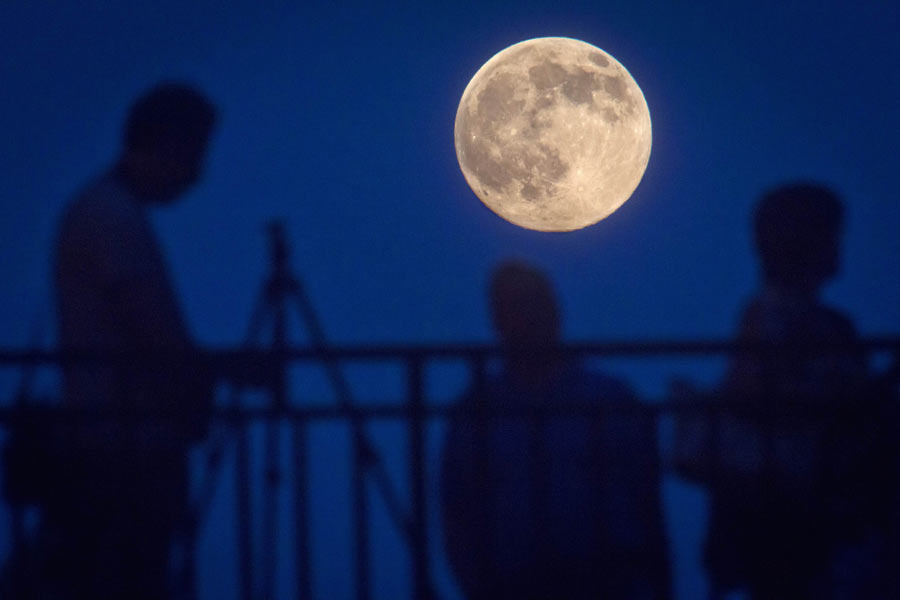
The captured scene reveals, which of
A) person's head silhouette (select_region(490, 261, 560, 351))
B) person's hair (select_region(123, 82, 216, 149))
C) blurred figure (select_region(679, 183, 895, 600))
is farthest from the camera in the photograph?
person's head silhouette (select_region(490, 261, 560, 351))

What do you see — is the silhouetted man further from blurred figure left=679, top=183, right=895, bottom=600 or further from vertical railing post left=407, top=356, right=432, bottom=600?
blurred figure left=679, top=183, right=895, bottom=600

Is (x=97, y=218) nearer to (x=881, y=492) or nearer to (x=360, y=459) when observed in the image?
(x=360, y=459)

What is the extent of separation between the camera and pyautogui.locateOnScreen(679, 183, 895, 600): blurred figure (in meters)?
2.95

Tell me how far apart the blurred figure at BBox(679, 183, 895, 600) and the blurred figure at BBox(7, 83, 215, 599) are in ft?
5.28

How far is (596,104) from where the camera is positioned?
18.4 ft

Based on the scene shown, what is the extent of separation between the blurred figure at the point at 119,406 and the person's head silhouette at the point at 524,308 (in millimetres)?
1205

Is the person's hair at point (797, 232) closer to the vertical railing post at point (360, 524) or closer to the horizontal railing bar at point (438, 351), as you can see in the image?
the horizontal railing bar at point (438, 351)

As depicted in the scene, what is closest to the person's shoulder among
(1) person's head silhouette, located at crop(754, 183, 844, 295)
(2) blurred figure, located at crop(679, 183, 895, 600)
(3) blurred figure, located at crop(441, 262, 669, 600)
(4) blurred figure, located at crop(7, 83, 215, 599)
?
(4) blurred figure, located at crop(7, 83, 215, 599)

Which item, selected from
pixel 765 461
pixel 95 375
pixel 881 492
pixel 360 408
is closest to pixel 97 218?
pixel 95 375

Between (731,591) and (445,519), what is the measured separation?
1000 millimetres

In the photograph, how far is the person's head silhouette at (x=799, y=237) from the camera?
3.20 metres

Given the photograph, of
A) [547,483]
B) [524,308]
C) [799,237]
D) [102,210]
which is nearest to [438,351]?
[547,483]

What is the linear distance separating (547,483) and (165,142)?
1702mm

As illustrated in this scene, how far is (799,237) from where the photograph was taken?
321cm
